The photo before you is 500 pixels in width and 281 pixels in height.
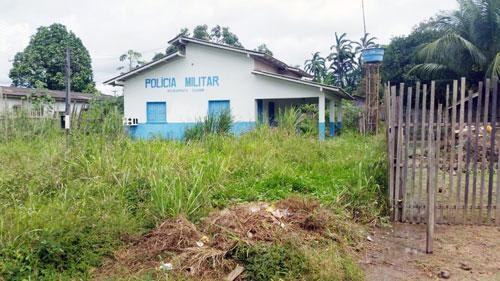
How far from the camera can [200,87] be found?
59.2ft

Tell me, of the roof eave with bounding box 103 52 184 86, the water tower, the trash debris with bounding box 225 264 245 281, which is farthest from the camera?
the water tower

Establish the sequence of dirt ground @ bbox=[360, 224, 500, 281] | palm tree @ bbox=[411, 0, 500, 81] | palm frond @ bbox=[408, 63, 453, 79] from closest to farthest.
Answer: dirt ground @ bbox=[360, 224, 500, 281] < palm tree @ bbox=[411, 0, 500, 81] < palm frond @ bbox=[408, 63, 453, 79]

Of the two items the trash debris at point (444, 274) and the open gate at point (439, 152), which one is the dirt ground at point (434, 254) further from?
the open gate at point (439, 152)

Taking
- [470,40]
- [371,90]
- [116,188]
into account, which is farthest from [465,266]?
[470,40]

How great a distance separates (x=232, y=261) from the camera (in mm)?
3617

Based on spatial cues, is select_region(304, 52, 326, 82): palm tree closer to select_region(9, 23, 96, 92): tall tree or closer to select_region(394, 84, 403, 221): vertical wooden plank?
select_region(9, 23, 96, 92): tall tree

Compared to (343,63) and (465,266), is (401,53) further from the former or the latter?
(465,266)

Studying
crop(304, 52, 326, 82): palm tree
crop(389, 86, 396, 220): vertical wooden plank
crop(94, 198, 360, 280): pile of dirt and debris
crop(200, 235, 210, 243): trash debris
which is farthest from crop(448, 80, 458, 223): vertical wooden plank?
crop(304, 52, 326, 82): palm tree

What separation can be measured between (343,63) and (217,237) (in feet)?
130

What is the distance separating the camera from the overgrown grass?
359cm

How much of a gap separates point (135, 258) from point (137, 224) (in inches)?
22.1

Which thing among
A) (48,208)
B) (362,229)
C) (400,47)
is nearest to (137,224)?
(48,208)

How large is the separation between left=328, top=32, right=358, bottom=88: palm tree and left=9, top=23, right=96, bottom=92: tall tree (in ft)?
77.9

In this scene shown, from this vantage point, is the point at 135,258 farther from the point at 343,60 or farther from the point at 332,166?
the point at 343,60
